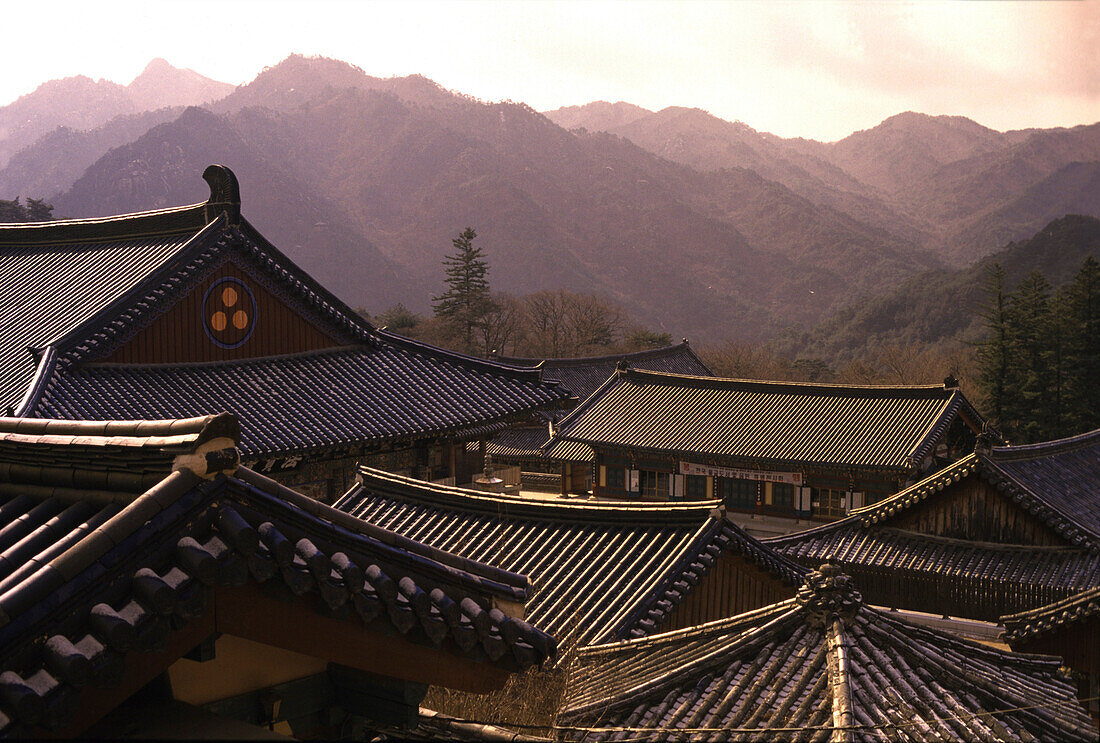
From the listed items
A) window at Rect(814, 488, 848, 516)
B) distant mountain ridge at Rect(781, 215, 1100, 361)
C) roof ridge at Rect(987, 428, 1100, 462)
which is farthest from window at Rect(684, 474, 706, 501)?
distant mountain ridge at Rect(781, 215, 1100, 361)

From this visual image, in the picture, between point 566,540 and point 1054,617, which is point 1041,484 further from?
point 566,540

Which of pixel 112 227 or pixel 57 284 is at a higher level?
pixel 112 227

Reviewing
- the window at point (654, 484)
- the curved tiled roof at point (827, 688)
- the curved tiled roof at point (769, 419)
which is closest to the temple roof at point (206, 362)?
the curved tiled roof at point (827, 688)

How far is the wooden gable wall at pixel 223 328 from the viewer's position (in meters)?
16.6

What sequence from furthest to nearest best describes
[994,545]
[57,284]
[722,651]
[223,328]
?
[994,545], [57,284], [223,328], [722,651]

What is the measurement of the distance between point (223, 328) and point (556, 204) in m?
159

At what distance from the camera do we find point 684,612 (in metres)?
12.6

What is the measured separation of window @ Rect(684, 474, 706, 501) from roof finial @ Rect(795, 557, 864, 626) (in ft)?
97.7

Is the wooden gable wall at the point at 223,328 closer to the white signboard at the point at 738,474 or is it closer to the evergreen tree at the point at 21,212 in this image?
the white signboard at the point at 738,474

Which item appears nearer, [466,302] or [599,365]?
[599,365]

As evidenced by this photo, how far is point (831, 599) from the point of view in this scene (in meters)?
7.47

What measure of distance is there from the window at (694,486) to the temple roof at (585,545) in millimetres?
22918

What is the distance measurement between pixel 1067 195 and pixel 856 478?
12293cm

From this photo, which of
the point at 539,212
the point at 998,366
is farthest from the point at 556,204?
the point at 998,366
